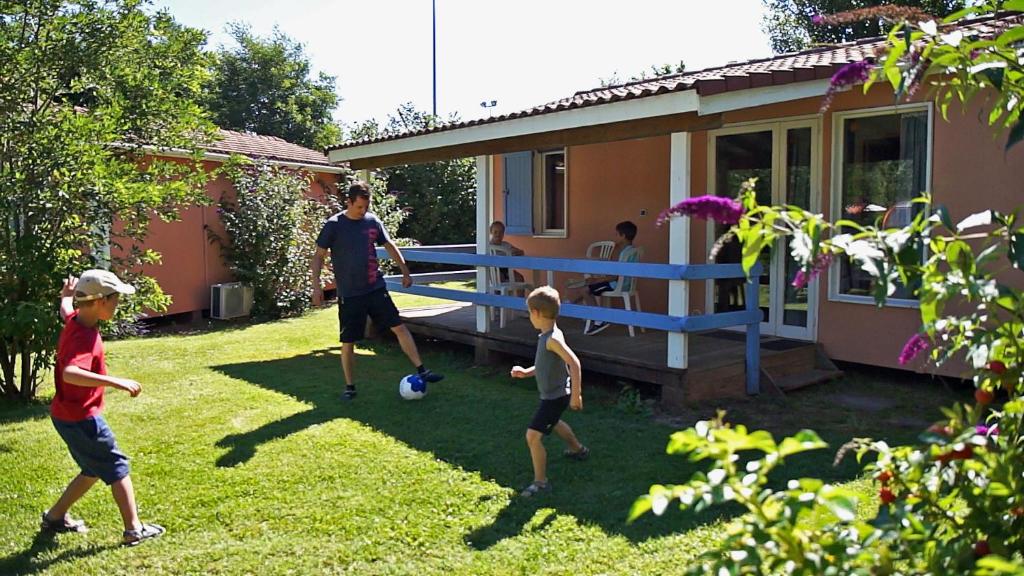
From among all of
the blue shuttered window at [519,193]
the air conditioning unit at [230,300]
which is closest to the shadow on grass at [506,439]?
the blue shuttered window at [519,193]

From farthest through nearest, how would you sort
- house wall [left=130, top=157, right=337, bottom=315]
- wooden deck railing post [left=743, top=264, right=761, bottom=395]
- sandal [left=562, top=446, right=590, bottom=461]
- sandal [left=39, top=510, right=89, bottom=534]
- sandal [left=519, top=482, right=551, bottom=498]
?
house wall [left=130, top=157, right=337, bottom=315], wooden deck railing post [left=743, top=264, right=761, bottom=395], sandal [left=562, top=446, right=590, bottom=461], sandal [left=519, top=482, right=551, bottom=498], sandal [left=39, top=510, right=89, bottom=534]

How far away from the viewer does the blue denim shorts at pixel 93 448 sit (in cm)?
407

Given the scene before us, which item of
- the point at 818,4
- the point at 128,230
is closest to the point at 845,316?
the point at 128,230

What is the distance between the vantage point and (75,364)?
3.98 m

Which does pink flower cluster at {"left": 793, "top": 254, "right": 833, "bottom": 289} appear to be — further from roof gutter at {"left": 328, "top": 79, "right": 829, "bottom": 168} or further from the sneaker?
the sneaker

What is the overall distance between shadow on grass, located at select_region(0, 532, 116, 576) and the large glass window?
18.8ft

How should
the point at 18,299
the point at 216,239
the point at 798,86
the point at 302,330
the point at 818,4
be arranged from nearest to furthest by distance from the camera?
the point at 798,86
the point at 18,299
the point at 302,330
the point at 216,239
the point at 818,4

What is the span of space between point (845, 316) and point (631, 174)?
3.15 metres

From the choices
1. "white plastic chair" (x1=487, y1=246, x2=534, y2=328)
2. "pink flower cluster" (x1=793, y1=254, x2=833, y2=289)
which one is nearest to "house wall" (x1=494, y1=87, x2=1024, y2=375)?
"white plastic chair" (x1=487, y1=246, x2=534, y2=328)

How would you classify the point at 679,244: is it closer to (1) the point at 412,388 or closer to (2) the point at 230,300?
(1) the point at 412,388

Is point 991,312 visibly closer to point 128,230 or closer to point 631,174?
point 128,230

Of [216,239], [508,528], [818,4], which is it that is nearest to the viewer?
[508,528]

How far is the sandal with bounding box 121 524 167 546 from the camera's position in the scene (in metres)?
4.12

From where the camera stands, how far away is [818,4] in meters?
28.0
